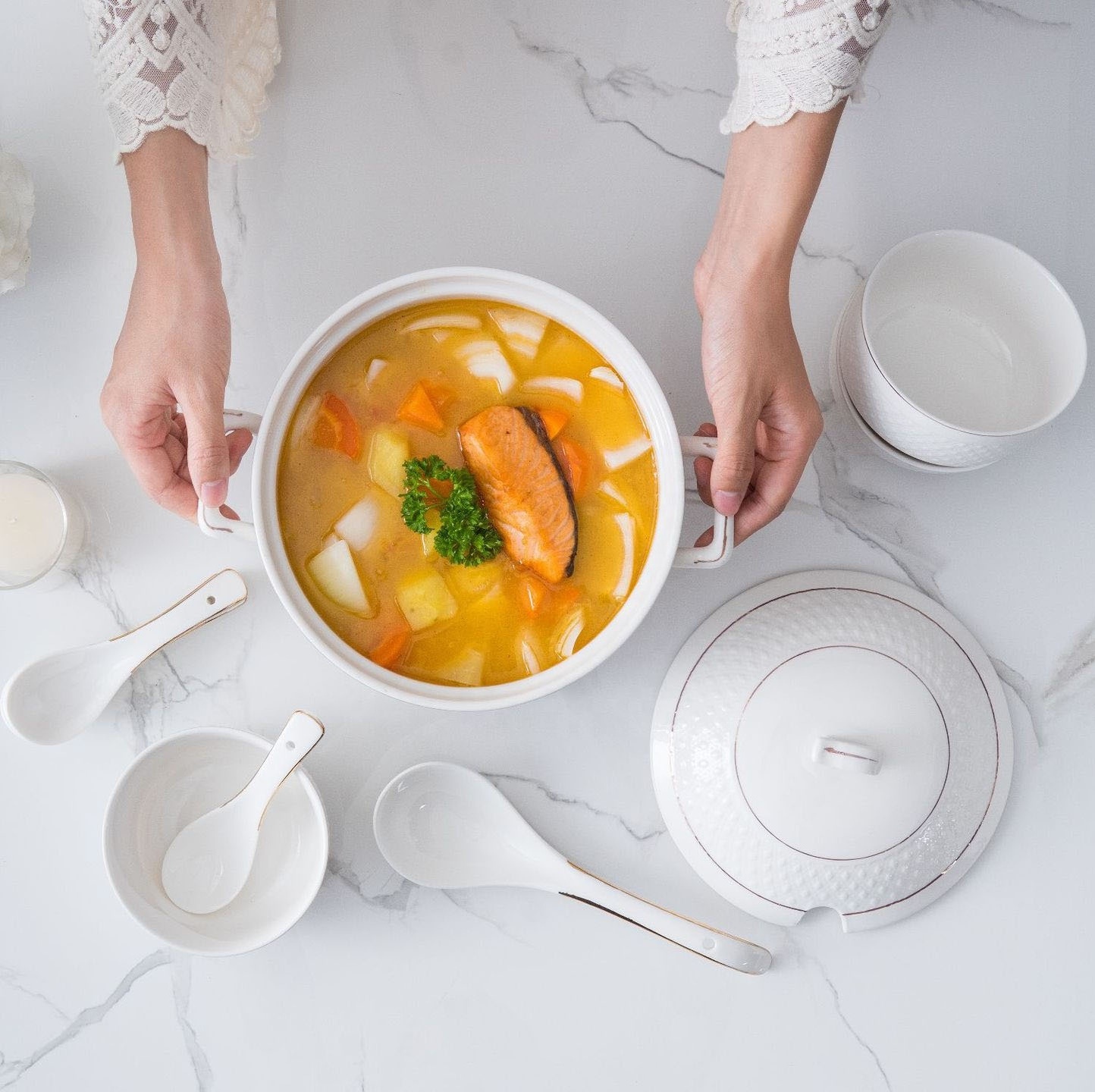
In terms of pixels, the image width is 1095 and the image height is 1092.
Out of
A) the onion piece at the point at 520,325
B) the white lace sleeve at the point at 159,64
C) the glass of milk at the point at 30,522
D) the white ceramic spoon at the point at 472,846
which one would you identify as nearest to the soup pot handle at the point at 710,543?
the onion piece at the point at 520,325

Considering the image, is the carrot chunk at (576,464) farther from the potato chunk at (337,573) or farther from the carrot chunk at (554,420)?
the potato chunk at (337,573)

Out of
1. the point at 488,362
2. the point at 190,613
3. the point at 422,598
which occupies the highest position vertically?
the point at 488,362

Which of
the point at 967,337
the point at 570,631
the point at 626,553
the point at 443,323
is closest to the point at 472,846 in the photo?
the point at 570,631

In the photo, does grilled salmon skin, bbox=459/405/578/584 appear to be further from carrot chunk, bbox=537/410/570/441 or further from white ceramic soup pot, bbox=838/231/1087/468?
white ceramic soup pot, bbox=838/231/1087/468

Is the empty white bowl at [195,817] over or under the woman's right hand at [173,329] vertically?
under

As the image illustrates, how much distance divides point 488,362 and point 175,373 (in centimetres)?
39

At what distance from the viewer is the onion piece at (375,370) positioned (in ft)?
3.88

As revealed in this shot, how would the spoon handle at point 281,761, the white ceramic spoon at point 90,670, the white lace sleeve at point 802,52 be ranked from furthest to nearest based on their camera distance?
the white ceramic spoon at point 90,670, the spoon handle at point 281,761, the white lace sleeve at point 802,52

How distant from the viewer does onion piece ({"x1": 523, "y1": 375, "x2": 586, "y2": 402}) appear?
119 cm

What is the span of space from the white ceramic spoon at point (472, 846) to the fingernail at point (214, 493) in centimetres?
48

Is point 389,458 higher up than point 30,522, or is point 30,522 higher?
point 389,458

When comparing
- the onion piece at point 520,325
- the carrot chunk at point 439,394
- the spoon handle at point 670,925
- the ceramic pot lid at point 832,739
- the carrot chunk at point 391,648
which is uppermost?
the onion piece at point 520,325

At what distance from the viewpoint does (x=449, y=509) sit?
1156mm

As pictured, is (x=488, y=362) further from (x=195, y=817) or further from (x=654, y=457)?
(x=195, y=817)
